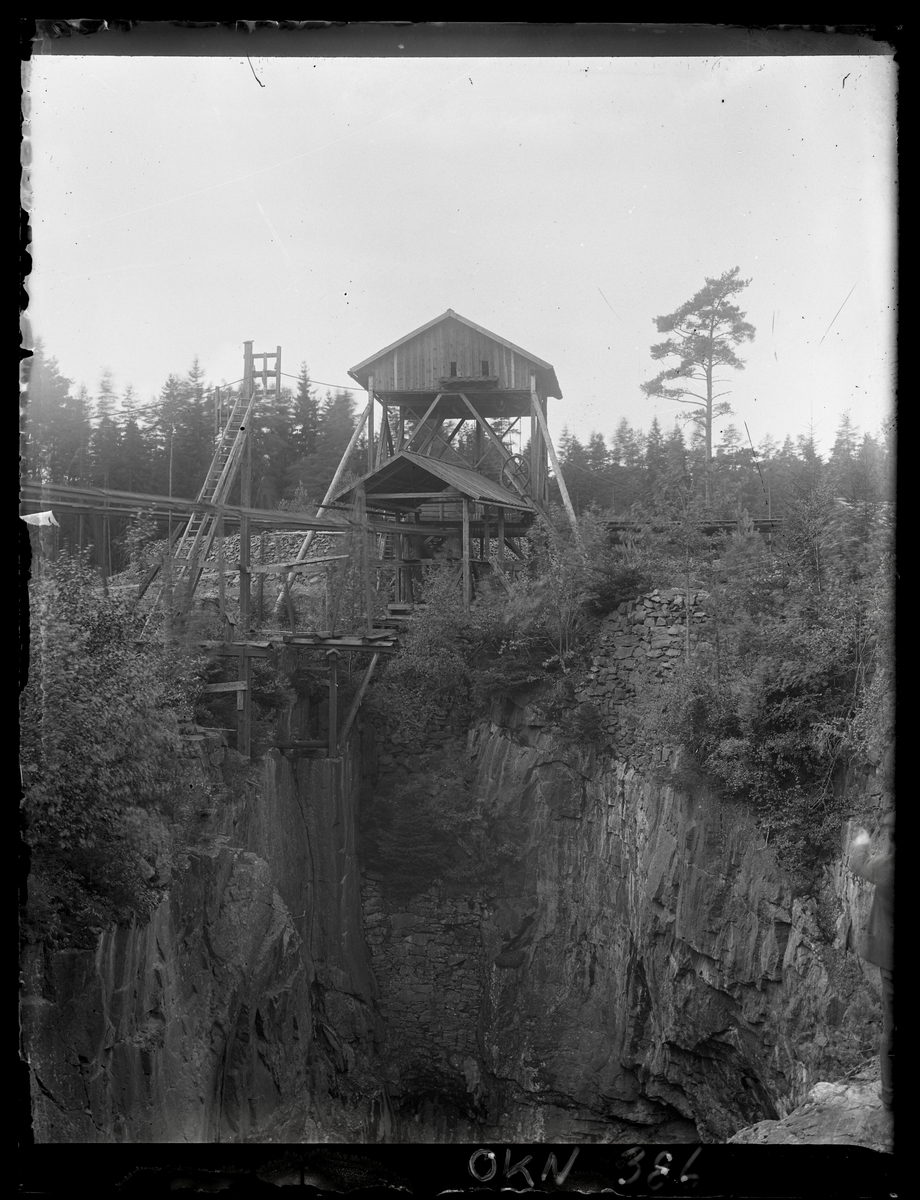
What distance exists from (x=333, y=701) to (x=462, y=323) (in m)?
2.68

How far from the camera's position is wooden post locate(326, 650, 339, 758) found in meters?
5.32

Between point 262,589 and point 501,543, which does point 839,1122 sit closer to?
point 501,543

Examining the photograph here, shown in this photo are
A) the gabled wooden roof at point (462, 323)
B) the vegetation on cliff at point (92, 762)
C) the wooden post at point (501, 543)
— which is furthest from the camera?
the wooden post at point (501, 543)

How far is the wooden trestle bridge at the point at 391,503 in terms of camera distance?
14.8 feet

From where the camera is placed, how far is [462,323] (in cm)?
454

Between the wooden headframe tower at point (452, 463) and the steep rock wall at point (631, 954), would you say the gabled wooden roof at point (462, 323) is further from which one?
the steep rock wall at point (631, 954)

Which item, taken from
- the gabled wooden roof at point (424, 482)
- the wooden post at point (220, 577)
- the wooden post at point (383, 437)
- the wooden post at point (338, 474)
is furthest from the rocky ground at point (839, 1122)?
the wooden post at point (383, 437)

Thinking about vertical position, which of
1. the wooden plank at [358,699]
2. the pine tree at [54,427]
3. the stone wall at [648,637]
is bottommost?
the wooden plank at [358,699]

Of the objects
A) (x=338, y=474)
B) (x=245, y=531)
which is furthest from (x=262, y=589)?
(x=338, y=474)

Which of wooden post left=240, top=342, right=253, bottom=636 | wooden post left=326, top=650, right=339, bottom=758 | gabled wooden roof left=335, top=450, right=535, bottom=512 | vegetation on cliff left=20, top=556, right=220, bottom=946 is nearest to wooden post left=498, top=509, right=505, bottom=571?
gabled wooden roof left=335, top=450, right=535, bottom=512

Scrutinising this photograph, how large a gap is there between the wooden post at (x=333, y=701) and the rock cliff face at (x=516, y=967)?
0.17m

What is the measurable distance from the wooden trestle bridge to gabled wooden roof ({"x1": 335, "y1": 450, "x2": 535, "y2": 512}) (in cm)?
1

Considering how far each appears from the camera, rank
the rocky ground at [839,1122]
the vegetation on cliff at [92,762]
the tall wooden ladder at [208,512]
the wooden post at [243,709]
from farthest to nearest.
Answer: the wooden post at [243,709] < the tall wooden ladder at [208,512] < the vegetation on cliff at [92,762] < the rocky ground at [839,1122]

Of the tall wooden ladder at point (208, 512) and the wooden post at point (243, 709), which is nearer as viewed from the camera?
the tall wooden ladder at point (208, 512)
